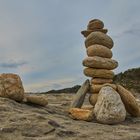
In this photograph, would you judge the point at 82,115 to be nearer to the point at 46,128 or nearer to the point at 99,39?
the point at 46,128

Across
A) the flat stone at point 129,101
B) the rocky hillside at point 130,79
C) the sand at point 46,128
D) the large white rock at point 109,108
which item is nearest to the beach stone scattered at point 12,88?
the sand at point 46,128

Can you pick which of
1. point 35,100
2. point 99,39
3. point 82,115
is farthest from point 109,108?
point 99,39

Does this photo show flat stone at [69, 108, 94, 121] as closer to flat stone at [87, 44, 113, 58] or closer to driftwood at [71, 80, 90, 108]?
driftwood at [71, 80, 90, 108]

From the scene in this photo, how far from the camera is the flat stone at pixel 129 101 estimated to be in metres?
14.5

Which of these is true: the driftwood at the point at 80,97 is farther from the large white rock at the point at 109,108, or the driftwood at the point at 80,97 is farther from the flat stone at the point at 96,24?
the flat stone at the point at 96,24

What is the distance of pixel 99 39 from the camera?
48.8ft

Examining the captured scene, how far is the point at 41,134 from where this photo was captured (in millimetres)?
9938

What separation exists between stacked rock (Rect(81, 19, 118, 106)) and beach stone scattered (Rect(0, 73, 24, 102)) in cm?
257

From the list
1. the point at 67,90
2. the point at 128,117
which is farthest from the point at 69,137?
the point at 67,90

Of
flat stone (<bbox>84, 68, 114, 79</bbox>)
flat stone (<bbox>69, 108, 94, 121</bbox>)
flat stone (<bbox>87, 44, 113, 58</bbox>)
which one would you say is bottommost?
flat stone (<bbox>69, 108, 94, 121</bbox>)

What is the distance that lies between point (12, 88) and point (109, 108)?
3050 millimetres

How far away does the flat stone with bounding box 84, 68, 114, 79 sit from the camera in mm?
14688

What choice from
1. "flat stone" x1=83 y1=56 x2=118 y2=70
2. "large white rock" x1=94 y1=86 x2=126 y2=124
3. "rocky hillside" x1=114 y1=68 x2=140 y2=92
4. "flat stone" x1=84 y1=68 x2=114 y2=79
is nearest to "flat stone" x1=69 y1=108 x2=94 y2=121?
"large white rock" x1=94 y1=86 x2=126 y2=124

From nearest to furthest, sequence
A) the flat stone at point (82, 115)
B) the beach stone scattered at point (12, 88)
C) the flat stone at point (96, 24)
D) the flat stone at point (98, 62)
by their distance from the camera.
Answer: the flat stone at point (82, 115) < the beach stone scattered at point (12, 88) < the flat stone at point (98, 62) < the flat stone at point (96, 24)
